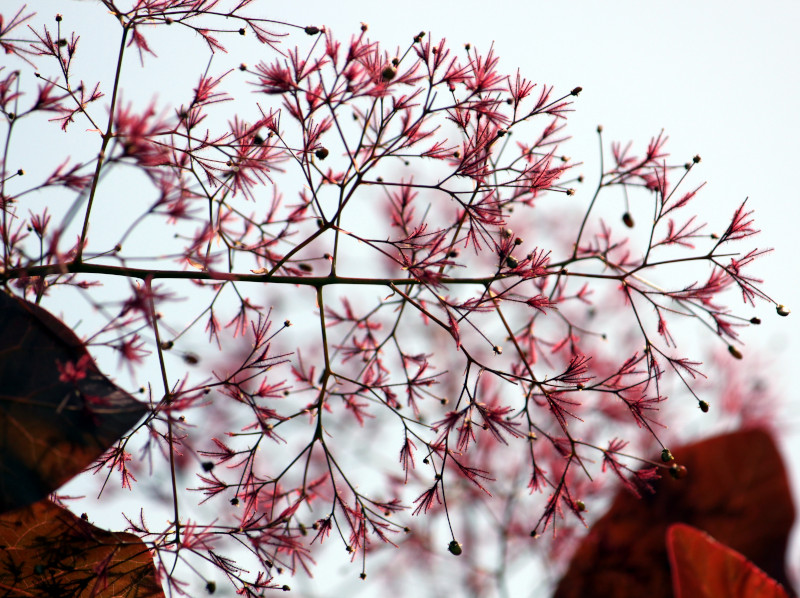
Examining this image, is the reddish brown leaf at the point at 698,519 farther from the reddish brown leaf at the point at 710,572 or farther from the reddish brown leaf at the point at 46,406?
the reddish brown leaf at the point at 46,406

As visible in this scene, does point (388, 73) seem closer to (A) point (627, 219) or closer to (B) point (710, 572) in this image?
(A) point (627, 219)

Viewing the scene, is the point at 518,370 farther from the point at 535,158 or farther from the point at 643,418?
the point at 535,158

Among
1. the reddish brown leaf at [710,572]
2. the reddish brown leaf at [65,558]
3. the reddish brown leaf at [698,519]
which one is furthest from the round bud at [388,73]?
the reddish brown leaf at [698,519]

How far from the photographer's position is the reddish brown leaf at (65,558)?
73cm

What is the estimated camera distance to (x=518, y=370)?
0.95m

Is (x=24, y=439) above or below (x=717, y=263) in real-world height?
below

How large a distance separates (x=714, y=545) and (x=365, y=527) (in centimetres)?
55

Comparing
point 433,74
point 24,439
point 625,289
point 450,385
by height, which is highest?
point 450,385

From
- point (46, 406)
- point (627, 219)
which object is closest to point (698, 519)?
point (627, 219)

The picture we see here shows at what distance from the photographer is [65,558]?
747mm

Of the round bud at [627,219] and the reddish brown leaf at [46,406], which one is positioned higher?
the round bud at [627,219]

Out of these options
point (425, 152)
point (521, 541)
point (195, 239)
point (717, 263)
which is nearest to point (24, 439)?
point (195, 239)

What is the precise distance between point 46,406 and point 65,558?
215 mm

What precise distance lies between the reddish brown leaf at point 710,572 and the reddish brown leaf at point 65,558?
28.9 inches
